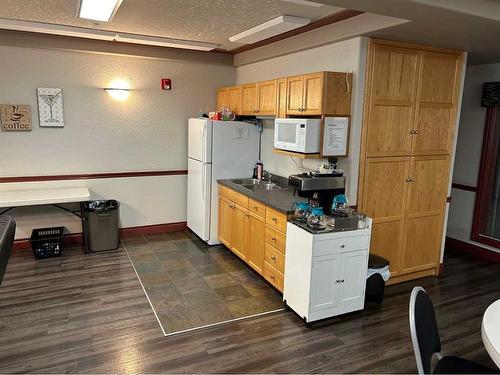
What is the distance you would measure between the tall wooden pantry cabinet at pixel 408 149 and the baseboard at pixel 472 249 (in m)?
1.06

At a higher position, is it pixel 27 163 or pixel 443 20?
pixel 443 20

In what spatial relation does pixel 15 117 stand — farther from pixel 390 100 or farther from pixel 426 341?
pixel 426 341

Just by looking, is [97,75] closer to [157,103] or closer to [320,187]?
[157,103]

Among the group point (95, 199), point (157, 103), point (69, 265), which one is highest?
point (157, 103)

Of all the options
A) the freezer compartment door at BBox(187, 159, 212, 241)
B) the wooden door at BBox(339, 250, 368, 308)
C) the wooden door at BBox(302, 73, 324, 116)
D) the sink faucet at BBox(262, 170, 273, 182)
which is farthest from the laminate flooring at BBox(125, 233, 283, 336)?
the wooden door at BBox(302, 73, 324, 116)

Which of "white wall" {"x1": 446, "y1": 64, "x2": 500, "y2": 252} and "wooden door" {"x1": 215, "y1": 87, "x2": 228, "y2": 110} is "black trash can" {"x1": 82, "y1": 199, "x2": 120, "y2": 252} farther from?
"white wall" {"x1": 446, "y1": 64, "x2": 500, "y2": 252}

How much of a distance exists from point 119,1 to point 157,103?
226 cm

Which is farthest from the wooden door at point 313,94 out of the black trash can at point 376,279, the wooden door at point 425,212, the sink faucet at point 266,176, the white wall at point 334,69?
the black trash can at point 376,279

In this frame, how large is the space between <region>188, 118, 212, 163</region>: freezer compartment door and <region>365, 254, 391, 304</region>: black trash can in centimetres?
219

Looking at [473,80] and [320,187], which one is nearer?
[320,187]

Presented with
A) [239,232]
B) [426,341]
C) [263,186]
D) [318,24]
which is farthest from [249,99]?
[426,341]

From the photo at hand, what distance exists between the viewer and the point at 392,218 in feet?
12.3

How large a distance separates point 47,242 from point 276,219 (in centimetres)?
267

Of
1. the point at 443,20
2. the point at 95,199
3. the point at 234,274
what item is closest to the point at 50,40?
the point at 95,199
